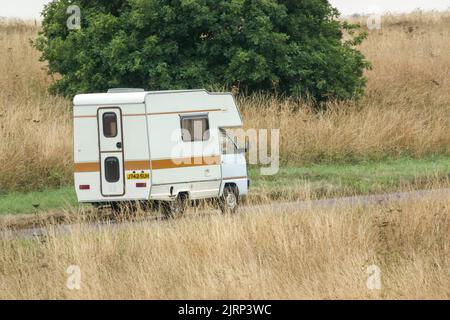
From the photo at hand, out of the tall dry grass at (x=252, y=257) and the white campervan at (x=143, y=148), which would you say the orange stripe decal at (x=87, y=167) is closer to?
the white campervan at (x=143, y=148)

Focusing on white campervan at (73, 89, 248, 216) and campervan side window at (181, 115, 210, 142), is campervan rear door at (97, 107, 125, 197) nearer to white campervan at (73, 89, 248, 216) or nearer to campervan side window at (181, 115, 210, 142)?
white campervan at (73, 89, 248, 216)

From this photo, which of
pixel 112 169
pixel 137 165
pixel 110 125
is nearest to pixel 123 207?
pixel 112 169

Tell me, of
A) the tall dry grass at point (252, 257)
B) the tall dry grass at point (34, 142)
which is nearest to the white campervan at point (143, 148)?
the tall dry grass at point (252, 257)

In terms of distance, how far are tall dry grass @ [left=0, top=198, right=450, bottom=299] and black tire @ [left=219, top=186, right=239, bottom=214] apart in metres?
3.63

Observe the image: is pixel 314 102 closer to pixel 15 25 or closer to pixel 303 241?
pixel 303 241

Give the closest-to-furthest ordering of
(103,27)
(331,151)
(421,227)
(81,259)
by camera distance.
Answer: (81,259), (421,227), (331,151), (103,27)

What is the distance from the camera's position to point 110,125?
802 inches

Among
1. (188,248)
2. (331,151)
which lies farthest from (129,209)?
(331,151)

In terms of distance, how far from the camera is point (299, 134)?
2830cm

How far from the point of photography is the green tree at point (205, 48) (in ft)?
98.0

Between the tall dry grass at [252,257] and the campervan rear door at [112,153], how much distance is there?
316cm

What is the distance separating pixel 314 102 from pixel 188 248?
17283mm

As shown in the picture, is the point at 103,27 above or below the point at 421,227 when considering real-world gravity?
above

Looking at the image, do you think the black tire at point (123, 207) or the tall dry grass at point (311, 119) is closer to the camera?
the black tire at point (123, 207)
